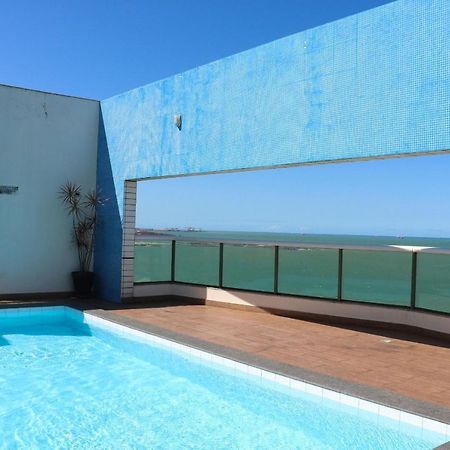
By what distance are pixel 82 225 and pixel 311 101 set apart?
5651 millimetres

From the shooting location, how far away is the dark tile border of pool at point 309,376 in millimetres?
3982

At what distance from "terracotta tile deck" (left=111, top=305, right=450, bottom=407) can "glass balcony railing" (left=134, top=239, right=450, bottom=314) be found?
0.73 metres

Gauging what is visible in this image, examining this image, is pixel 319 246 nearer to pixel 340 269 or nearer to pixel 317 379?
pixel 340 269

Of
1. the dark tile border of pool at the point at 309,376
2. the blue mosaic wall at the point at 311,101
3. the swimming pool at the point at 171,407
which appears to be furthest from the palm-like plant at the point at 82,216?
the swimming pool at the point at 171,407

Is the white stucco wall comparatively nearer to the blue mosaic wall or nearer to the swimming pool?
the blue mosaic wall

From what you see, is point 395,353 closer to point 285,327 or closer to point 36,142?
point 285,327

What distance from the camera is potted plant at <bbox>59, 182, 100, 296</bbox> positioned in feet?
33.0

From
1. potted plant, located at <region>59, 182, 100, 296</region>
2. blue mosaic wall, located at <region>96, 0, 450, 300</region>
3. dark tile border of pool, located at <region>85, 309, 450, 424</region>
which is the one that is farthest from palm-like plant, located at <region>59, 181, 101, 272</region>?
dark tile border of pool, located at <region>85, 309, 450, 424</region>

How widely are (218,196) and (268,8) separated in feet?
54.4

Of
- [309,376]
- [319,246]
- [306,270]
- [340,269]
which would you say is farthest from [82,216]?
[309,376]

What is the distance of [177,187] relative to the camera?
24.0 metres

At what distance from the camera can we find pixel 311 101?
657cm

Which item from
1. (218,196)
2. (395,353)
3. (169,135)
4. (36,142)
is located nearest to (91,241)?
(36,142)

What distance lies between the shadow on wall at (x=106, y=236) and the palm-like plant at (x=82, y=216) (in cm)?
13
